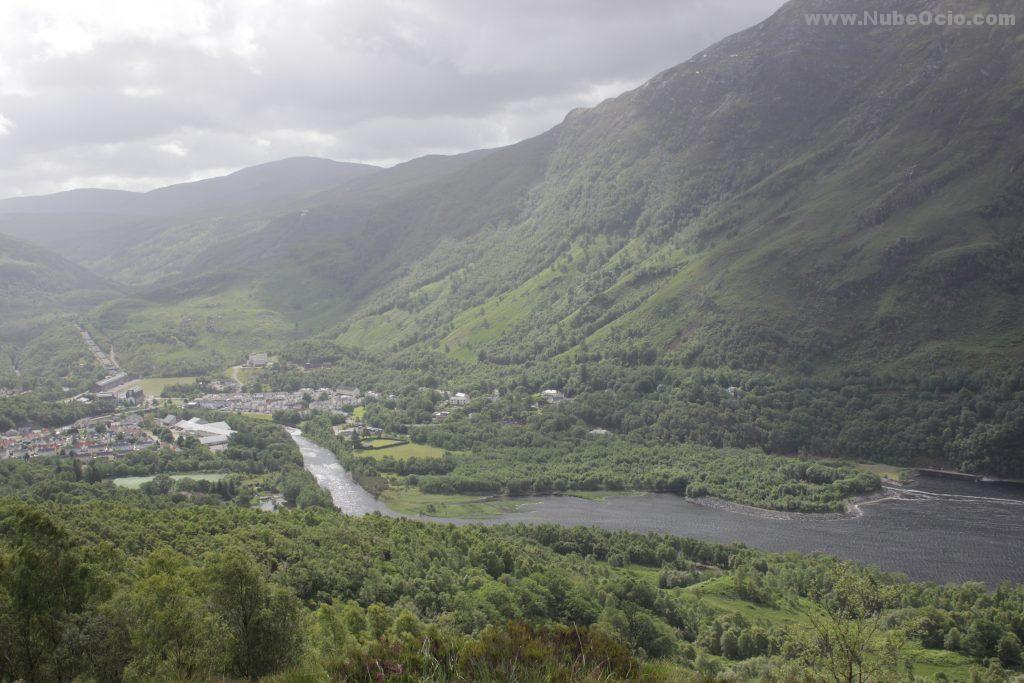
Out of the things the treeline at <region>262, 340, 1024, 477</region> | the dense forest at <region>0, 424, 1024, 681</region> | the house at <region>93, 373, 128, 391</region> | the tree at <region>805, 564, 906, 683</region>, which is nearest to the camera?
the dense forest at <region>0, 424, 1024, 681</region>

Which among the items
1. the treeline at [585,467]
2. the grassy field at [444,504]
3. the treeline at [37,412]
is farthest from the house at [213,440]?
the grassy field at [444,504]

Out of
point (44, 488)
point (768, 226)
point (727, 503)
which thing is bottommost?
point (727, 503)

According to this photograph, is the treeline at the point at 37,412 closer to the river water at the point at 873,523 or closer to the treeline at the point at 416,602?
the treeline at the point at 416,602

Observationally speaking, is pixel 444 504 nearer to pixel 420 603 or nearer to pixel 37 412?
pixel 420 603

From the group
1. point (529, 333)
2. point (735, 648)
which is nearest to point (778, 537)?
point (735, 648)

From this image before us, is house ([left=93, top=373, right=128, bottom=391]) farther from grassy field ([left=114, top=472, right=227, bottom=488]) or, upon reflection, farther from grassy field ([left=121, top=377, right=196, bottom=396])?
grassy field ([left=114, top=472, right=227, bottom=488])

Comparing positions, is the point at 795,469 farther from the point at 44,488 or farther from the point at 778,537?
the point at 44,488

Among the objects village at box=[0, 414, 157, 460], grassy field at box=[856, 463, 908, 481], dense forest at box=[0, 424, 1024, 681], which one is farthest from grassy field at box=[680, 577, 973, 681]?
village at box=[0, 414, 157, 460]
